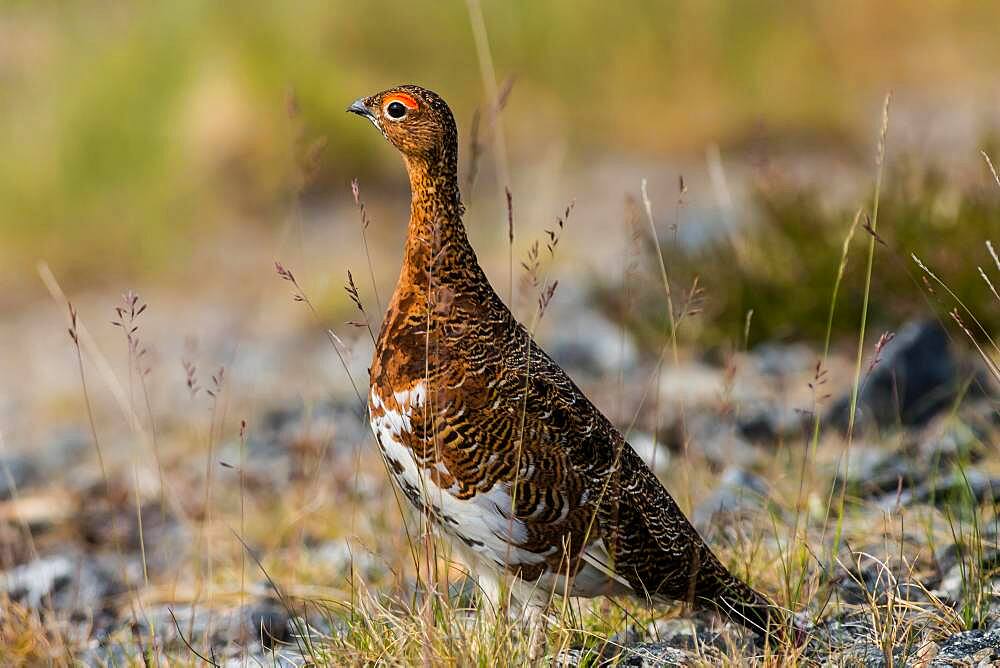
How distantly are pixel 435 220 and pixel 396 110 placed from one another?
322 millimetres

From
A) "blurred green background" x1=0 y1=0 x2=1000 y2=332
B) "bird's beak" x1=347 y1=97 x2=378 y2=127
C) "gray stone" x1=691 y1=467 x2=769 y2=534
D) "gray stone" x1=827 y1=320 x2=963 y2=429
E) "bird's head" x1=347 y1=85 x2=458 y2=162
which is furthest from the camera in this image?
"blurred green background" x1=0 y1=0 x2=1000 y2=332

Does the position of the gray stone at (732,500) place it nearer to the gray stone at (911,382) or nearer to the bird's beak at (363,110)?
the gray stone at (911,382)

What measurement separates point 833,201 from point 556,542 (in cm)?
589

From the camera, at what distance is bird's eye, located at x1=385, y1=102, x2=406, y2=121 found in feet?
10.5

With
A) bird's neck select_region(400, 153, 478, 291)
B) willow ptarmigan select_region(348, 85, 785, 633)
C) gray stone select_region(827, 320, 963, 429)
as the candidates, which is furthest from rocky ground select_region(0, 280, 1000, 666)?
bird's neck select_region(400, 153, 478, 291)

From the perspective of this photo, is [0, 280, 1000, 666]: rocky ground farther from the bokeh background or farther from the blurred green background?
the blurred green background

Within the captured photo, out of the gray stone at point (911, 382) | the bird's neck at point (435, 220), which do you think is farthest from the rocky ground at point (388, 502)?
the bird's neck at point (435, 220)

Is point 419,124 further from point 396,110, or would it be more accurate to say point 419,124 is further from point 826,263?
point 826,263

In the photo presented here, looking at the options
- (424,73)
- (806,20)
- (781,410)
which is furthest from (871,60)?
(781,410)

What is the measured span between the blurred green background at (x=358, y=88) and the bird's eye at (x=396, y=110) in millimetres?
7509

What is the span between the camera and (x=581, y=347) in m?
6.84

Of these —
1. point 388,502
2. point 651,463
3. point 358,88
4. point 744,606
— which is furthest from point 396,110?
point 358,88

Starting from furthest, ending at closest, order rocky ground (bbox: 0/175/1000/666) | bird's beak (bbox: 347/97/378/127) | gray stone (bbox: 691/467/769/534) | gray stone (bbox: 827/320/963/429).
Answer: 1. gray stone (bbox: 827/320/963/429)
2. gray stone (bbox: 691/467/769/534)
3. bird's beak (bbox: 347/97/378/127)
4. rocky ground (bbox: 0/175/1000/666)

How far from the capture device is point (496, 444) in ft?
9.67
